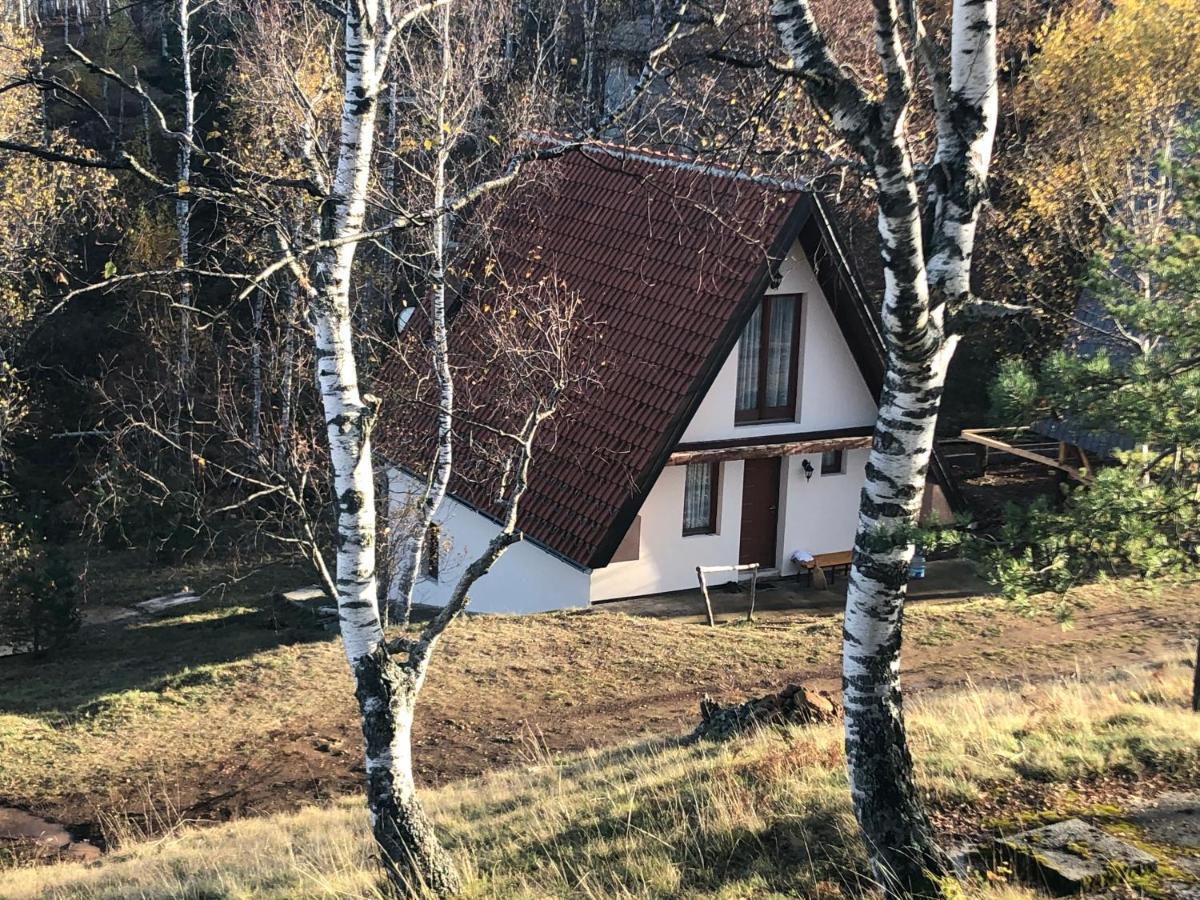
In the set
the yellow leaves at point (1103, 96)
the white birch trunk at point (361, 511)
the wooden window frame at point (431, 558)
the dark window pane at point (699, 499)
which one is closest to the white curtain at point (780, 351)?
the dark window pane at point (699, 499)

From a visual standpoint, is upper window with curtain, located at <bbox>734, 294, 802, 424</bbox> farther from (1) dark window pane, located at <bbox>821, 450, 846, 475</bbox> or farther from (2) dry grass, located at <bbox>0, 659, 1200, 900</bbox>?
(2) dry grass, located at <bbox>0, 659, 1200, 900</bbox>

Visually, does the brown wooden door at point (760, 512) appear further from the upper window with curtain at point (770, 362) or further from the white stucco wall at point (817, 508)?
the upper window with curtain at point (770, 362)

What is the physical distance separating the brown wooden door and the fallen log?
27.2 feet

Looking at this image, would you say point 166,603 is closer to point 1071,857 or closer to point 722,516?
point 722,516

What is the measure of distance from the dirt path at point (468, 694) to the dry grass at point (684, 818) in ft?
5.10

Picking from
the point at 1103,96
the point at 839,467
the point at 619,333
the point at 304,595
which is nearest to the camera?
the point at 619,333

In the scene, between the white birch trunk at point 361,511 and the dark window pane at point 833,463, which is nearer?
the white birch trunk at point 361,511

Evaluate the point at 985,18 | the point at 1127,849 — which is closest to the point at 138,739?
the point at 1127,849

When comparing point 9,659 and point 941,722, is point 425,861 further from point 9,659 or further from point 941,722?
point 9,659

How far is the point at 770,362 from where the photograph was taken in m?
19.7

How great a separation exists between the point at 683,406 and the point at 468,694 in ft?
17.8

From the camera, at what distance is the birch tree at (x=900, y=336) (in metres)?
5.89

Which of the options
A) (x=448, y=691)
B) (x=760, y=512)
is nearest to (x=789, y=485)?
(x=760, y=512)

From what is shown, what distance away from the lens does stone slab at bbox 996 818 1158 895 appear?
6.45 metres
